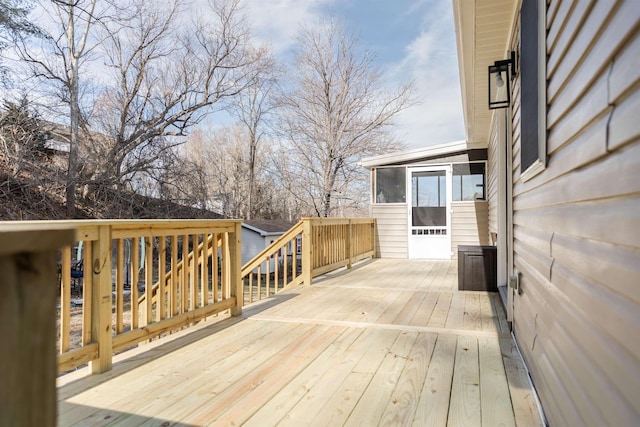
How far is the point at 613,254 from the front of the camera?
97 cm

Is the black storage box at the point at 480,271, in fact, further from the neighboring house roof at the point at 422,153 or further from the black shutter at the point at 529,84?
the neighboring house roof at the point at 422,153

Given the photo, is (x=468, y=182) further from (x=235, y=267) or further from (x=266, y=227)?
(x=266, y=227)

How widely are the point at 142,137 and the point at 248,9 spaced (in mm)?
5521

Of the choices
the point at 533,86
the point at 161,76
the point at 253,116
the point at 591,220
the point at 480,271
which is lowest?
the point at 480,271

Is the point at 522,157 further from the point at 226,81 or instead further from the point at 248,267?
the point at 226,81

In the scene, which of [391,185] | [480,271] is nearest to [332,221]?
[480,271]

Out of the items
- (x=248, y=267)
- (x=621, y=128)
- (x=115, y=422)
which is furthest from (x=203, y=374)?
(x=248, y=267)

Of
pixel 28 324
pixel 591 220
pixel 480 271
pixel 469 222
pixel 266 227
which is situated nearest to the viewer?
pixel 28 324

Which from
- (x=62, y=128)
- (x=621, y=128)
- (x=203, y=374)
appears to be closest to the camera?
(x=621, y=128)

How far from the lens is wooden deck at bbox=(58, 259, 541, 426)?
1796 mm

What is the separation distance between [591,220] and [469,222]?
754 centimetres

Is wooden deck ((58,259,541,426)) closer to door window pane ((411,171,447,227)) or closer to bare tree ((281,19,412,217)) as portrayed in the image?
door window pane ((411,171,447,227))

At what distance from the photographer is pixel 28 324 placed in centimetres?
45

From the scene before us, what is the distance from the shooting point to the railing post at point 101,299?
89.5 inches
